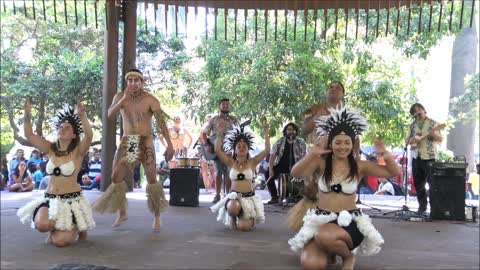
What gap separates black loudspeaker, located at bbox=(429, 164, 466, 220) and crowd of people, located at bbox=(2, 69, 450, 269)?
0.93 feet

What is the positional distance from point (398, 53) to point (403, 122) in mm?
2117

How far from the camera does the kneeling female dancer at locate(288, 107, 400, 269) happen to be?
3.58 metres

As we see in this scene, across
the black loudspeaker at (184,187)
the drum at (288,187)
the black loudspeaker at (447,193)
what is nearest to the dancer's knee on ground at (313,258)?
the black loudspeaker at (447,193)

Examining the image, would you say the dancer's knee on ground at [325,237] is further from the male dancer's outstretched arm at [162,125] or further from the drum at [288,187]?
the drum at [288,187]

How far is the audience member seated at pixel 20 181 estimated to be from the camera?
29.2 feet

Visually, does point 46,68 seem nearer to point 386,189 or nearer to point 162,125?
point 162,125

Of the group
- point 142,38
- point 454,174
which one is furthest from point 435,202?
point 142,38

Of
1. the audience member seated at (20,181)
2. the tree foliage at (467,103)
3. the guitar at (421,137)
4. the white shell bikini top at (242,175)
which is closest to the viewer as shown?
the white shell bikini top at (242,175)

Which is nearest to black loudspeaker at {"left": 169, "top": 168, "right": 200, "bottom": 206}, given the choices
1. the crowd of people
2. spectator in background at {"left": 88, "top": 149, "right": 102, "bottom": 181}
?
the crowd of people

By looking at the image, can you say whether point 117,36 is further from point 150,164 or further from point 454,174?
point 454,174

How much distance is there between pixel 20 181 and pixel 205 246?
582cm

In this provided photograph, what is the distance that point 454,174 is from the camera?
6.72 meters

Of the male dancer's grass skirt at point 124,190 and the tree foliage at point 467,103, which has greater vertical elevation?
→ the tree foliage at point 467,103

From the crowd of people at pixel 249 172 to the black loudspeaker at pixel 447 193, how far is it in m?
0.28
